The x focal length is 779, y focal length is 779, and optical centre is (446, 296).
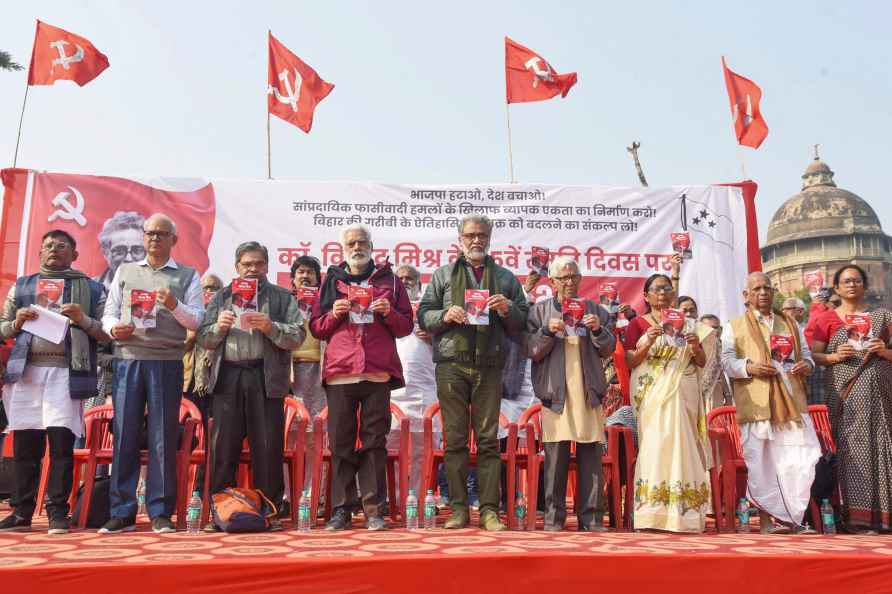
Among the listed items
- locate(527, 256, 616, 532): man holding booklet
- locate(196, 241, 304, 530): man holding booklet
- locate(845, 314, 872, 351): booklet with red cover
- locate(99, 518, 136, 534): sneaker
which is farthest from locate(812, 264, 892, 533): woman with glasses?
locate(99, 518, 136, 534): sneaker

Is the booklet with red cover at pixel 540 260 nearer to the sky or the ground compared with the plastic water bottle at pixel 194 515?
nearer to the sky

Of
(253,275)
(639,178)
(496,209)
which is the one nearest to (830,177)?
(639,178)

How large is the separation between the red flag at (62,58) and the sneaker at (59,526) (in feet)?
19.9

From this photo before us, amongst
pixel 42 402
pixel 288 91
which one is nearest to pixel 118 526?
pixel 42 402

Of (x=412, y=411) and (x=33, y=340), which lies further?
(x=412, y=411)

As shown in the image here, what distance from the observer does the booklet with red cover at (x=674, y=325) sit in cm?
445

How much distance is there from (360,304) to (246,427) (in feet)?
3.15

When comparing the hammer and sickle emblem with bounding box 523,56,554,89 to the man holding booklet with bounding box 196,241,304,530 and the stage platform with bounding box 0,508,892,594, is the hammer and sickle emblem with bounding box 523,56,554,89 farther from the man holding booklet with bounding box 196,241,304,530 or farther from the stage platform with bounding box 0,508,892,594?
the stage platform with bounding box 0,508,892,594

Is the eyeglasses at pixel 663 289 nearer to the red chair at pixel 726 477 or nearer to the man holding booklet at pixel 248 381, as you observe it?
→ the red chair at pixel 726 477

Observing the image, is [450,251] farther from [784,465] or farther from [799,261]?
[799,261]

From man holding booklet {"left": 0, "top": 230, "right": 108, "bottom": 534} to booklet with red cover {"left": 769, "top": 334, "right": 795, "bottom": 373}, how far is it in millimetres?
3842

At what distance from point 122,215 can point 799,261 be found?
136 ft

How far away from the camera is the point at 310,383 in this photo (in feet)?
17.9

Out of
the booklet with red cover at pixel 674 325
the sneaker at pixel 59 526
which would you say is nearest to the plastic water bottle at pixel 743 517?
the booklet with red cover at pixel 674 325
